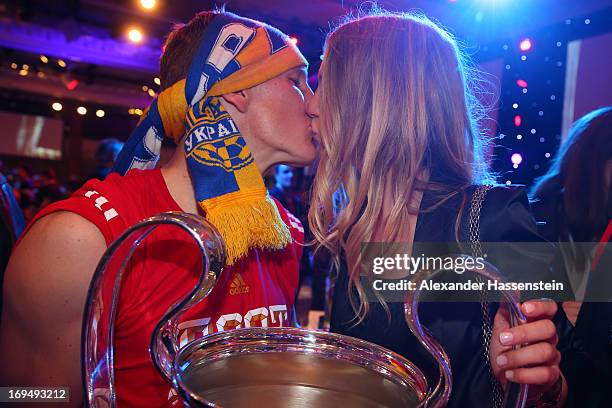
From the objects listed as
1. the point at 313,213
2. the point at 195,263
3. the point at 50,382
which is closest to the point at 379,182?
the point at 313,213

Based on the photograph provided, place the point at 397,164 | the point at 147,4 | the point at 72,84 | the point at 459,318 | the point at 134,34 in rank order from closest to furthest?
the point at 459,318
the point at 397,164
the point at 147,4
the point at 134,34
the point at 72,84

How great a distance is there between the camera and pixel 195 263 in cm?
118

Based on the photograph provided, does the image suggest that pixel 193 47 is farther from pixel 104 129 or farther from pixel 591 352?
pixel 104 129

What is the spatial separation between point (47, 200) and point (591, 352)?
17.8 ft

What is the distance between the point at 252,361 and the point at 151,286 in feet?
2.13

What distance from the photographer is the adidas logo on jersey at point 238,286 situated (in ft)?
3.98

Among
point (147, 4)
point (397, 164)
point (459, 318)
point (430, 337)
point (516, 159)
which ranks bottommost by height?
point (459, 318)

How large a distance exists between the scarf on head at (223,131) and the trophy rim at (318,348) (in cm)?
53

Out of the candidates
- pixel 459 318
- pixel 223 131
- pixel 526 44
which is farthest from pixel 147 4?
pixel 459 318

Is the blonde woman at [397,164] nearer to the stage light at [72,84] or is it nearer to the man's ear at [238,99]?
the man's ear at [238,99]

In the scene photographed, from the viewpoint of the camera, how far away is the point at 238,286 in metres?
1.23

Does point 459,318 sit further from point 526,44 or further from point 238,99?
point 526,44

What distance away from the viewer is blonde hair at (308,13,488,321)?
1188 mm

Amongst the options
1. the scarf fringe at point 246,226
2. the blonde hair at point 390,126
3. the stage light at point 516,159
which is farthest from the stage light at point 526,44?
the scarf fringe at point 246,226
